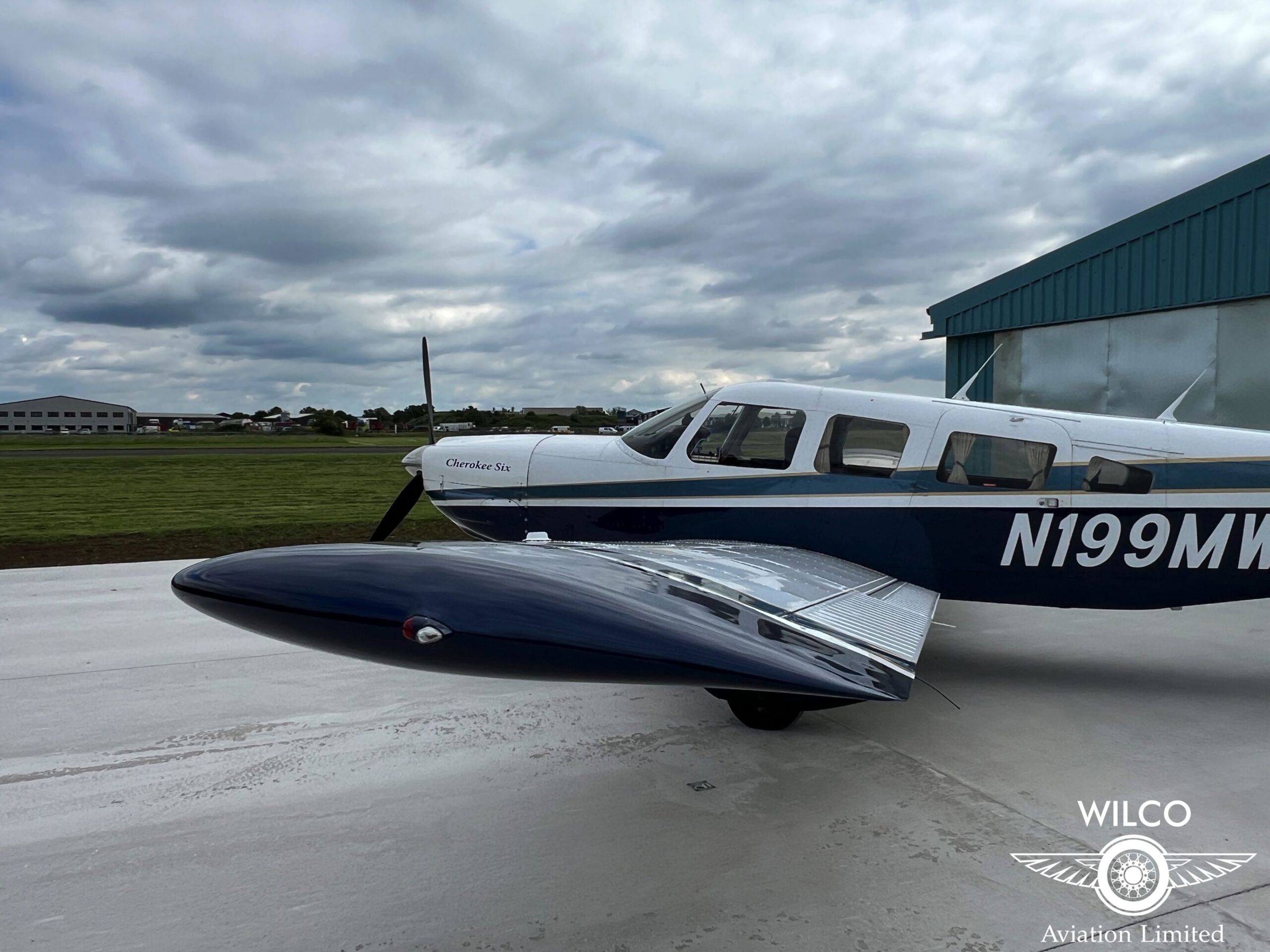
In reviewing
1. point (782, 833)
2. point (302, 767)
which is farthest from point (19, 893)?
point (782, 833)

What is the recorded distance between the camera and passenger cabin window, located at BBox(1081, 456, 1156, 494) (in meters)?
5.21

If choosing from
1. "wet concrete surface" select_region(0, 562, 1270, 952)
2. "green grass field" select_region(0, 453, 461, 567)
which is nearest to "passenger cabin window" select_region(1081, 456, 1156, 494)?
"wet concrete surface" select_region(0, 562, 1270, 952)

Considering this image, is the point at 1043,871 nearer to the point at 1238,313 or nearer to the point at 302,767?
the point at 302,767

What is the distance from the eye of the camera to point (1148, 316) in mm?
10070

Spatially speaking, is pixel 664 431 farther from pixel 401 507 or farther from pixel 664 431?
pixel 401 507

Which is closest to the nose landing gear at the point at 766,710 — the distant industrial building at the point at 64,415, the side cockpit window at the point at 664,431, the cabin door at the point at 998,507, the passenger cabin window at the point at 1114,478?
the cabin door at the point at 998,507

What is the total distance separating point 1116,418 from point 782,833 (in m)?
3.61

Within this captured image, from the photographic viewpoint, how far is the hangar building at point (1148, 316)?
896 centimetres

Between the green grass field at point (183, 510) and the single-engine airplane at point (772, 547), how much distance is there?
629 cm

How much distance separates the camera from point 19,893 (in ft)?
9.91

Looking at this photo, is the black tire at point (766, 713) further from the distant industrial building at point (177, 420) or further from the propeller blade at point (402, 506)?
the distant industrial building at point (177, 420)

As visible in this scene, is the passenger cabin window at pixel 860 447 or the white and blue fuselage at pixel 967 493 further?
the passenger cabin window at pixel 860 447

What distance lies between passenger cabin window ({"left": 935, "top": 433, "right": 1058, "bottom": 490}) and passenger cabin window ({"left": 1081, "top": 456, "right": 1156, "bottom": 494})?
311 mm

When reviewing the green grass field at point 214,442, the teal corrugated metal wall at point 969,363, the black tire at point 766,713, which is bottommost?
the black tire at point 766,713
